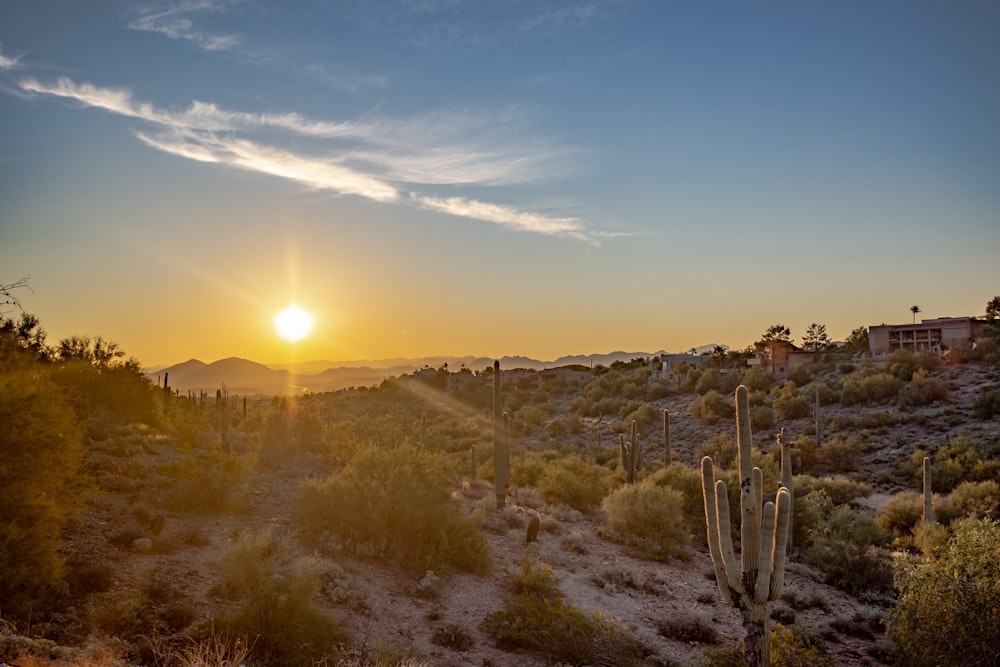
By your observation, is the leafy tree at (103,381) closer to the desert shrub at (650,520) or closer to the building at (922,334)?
the desert shrub at (650,520)

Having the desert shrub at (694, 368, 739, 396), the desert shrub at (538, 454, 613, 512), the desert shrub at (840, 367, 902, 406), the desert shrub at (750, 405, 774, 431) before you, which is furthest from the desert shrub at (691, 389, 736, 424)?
the desert shrub at (538, 454, 613, 512)

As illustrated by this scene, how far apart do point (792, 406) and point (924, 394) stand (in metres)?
7.31

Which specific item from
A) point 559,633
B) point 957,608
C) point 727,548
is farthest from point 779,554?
point 559,633

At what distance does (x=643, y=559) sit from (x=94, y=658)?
1300cm

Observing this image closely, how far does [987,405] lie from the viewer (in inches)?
1458

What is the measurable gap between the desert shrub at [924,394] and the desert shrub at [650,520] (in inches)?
1107

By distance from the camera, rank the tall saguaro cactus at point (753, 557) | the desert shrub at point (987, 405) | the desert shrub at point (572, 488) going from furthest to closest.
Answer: the desert shrub at point (987, 405)
the desert shrub at point (572, 488)
the tall saguaro cactus at point (753, 557)

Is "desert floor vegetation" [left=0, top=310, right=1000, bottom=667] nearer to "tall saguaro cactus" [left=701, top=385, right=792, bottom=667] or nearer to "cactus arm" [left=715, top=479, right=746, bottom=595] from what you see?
"tall saguaro cactus" [left=701, top=385, right=792, bottom=667]

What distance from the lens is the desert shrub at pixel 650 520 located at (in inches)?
728

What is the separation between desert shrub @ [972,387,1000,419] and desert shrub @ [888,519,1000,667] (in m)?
30.8

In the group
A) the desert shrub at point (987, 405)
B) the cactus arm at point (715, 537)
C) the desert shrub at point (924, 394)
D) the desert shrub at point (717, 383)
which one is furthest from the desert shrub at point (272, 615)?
the desert shrub at point (717, 383)

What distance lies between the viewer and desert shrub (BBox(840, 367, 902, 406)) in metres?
43.2

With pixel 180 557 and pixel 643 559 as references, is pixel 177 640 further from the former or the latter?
pixel 643 559

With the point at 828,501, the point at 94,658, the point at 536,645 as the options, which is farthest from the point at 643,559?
the point at 94,658
